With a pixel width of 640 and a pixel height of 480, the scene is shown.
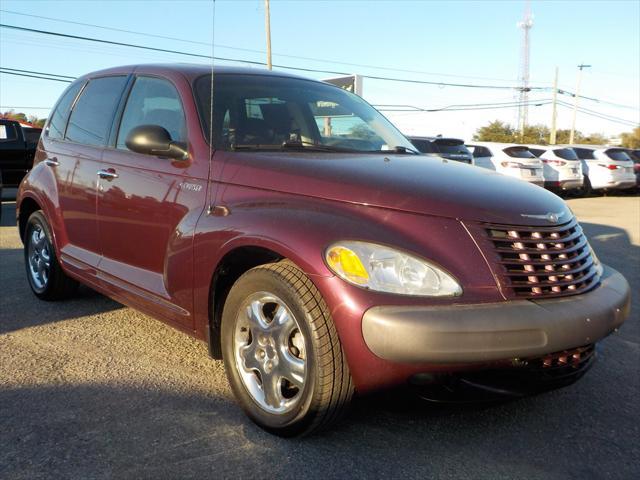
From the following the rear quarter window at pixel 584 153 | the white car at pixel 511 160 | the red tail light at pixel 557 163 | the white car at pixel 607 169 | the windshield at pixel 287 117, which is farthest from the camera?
the rear quarter window at pixel 584 153

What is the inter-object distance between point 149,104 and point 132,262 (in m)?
1.02

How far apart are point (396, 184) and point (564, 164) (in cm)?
1715

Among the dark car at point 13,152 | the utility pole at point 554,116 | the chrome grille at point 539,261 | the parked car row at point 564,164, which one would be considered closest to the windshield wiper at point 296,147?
the chrome grille at point 539,261

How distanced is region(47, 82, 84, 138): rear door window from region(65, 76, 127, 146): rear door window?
0.12 metres

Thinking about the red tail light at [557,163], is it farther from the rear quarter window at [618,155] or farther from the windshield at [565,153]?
the rear quarter window at [618,155]

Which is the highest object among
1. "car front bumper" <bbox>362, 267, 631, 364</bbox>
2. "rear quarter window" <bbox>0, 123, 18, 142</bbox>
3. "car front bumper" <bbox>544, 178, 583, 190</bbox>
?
"rear quarter window" <bbox>0, 123, 18, 142</bbox>

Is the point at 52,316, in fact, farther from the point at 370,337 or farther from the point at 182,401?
the point at 370,337

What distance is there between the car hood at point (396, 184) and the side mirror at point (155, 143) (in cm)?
26

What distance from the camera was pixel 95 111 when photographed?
4.43m

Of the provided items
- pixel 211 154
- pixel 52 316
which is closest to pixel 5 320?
pixel 52 316

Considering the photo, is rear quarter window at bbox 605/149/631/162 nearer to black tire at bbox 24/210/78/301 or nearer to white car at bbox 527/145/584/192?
white car at bbox 527/145/584/192

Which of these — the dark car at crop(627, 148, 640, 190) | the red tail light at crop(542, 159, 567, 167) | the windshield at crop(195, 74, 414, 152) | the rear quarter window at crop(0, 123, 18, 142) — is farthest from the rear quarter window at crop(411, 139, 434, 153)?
the dark car at crop(627, 148, 640, 190)

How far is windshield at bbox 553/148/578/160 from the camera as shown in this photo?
18594 mm

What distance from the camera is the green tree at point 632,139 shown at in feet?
216
